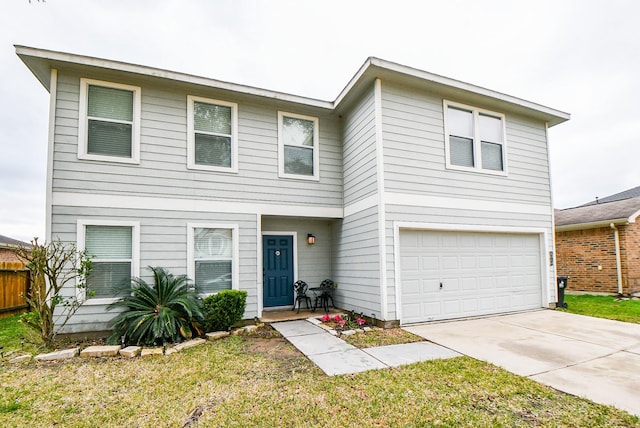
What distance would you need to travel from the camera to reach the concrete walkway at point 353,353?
4.42m

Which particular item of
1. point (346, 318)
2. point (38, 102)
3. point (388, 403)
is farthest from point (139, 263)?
point (38, 102)

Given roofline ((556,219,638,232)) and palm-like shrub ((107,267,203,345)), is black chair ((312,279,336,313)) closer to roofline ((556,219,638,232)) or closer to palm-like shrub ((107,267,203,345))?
palm-like shrub ((107,267,203,345))

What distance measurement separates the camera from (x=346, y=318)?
698cm

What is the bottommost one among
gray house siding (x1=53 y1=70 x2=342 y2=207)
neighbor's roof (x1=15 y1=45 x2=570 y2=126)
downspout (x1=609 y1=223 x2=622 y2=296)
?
downspout (x1=609 y1=223 x2=622 y2=296)

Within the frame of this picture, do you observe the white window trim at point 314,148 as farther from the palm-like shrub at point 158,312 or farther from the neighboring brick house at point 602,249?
the neighboring brick house at point 602,249

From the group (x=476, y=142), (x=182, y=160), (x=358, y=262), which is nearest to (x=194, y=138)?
(x=182, y=160)

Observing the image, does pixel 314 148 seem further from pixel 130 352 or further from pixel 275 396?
pixel 275 396

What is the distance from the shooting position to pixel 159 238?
6590 millimetres

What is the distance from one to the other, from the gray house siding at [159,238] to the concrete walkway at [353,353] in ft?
6.11

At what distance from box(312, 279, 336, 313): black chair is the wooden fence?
23.4 ft

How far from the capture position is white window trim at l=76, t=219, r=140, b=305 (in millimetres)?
5988

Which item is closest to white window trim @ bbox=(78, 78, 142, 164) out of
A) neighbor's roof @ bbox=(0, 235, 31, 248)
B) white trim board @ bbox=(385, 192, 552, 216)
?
neighbor's roof @ bbox=(0, 235, 31, 248)

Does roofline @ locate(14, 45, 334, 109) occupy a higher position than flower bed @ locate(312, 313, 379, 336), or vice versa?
roofline @ locate(14, 45, 334, 109)

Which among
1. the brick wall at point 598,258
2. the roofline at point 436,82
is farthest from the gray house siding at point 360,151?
the brick wall at point 598,258
